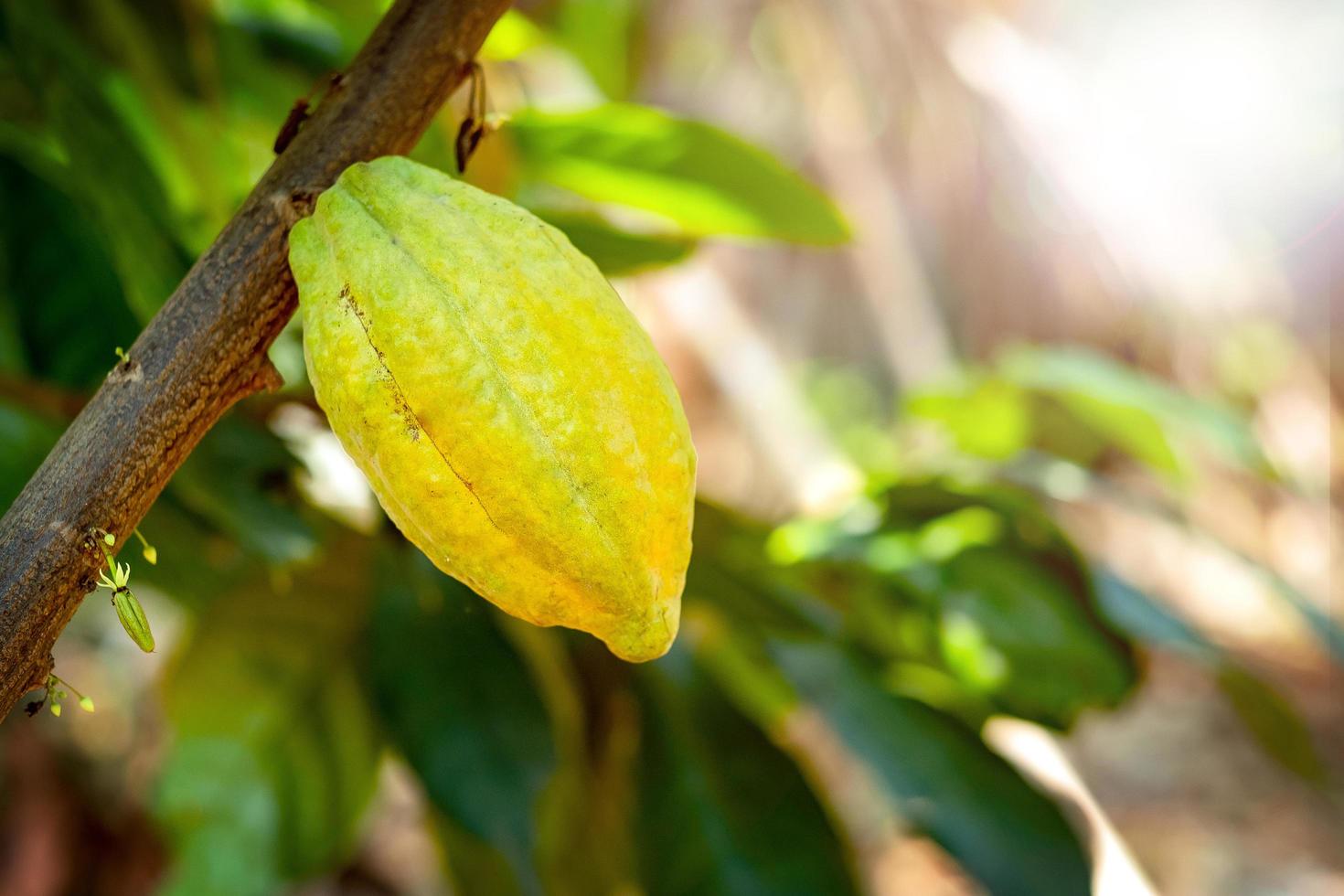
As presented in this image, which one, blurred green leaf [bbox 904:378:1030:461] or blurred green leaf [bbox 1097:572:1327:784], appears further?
blurred green leaf [bbox 904:378:1030:461]

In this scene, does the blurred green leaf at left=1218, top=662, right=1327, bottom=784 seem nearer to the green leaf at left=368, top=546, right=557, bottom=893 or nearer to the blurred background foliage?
the blurred background foliage

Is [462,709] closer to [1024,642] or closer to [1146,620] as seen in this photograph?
[1024,642]

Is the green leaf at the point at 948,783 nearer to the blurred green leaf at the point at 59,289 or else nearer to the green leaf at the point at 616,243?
the green leaf at the point at 616,243

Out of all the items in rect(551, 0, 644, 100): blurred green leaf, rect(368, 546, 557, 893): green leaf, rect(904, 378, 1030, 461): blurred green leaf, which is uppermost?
rect(551, 0, 644, 100): blurred green leaf

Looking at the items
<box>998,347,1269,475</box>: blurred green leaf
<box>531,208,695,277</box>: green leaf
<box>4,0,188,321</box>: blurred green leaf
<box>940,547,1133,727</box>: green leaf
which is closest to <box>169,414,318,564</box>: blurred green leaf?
<box>4,0,188,321</box>: blurred green leaf

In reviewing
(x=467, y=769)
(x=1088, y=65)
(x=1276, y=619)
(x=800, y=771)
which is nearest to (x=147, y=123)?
(x=467, y=769)

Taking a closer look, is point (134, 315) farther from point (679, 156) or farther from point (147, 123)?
point (679, 156)

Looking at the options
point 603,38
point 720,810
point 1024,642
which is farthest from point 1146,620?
point 603,38

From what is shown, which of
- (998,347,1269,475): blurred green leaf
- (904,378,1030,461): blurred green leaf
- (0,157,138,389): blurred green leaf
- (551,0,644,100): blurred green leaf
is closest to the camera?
(0,157,138,389): blurred green leaf
